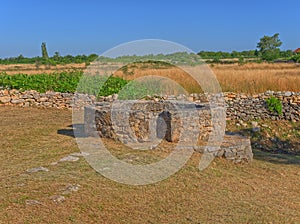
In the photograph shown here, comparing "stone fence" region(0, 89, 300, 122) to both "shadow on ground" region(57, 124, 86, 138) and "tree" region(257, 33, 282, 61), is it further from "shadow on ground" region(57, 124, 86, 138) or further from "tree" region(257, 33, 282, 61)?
"tree" region(257, 33, 282, 61)

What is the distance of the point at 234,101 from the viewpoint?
41.9 ft

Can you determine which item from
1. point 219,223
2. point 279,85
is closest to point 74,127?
point 219,223

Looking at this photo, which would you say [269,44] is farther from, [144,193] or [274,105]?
[144,193]

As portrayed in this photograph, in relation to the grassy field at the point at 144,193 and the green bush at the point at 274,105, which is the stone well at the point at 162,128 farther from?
the green bush at the point at 274,105

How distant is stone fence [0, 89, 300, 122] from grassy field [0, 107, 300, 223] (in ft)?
15.9

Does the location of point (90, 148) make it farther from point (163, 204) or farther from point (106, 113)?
point (163, 204)

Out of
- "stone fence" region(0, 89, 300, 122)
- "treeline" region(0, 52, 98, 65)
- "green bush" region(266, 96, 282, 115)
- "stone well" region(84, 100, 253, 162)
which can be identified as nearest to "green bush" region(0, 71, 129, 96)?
"stone fence" region(0, 89, 300, 122)

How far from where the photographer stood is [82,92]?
47.6 feet

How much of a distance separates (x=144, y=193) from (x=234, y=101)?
8.29 metres

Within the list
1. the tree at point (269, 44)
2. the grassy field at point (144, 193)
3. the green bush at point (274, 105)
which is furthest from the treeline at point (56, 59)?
the grassy field at point (144, 193)

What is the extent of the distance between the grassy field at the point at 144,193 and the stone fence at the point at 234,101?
4846 mm

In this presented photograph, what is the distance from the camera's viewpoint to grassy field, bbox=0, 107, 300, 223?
4.43 m

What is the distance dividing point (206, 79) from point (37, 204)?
40.1ft

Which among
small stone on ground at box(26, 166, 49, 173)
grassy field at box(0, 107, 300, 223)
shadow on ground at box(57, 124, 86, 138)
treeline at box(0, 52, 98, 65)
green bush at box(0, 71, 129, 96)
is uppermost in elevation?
treeline at box(0, 52, 98, 65)
